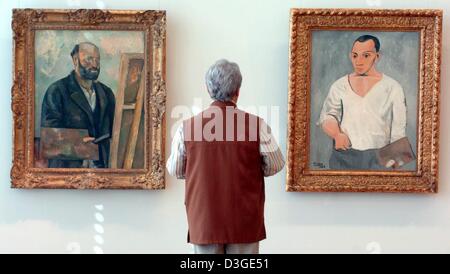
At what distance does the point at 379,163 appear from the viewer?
5066 mm

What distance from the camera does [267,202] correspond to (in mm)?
5109

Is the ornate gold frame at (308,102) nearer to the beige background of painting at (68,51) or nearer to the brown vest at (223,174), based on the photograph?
the beige background of painting at (68,51)

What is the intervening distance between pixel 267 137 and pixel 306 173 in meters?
1.45

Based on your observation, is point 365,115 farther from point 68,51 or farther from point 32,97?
point 32,97

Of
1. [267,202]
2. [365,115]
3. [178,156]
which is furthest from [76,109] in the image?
[365,115]

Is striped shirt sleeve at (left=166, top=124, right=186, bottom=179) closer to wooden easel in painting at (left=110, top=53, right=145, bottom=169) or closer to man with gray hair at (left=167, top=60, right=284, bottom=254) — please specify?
man with gray hair at (left=167, top=60, right=284, bottom=254)

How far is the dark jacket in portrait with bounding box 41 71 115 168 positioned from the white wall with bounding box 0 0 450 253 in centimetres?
34

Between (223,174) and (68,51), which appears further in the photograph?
(68,51)

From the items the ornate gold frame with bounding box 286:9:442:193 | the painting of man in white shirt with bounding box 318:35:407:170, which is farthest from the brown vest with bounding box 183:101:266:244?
the painting of man in white shirt with bounding box 318:35:407:170

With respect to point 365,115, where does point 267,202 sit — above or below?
below

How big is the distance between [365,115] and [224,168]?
1835 millimetres

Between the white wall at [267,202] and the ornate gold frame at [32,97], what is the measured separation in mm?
105

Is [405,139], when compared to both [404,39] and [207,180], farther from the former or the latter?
[207,180]
